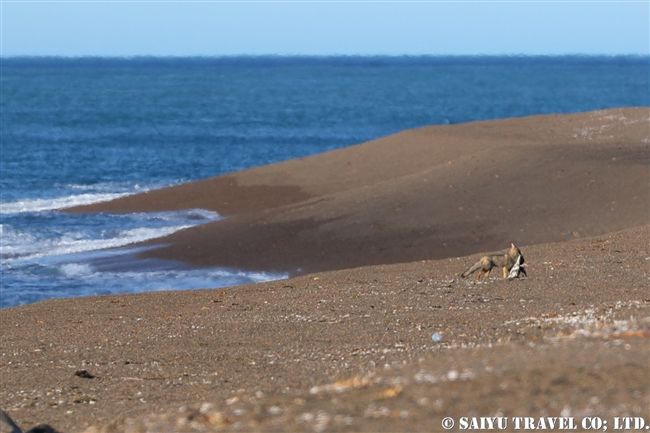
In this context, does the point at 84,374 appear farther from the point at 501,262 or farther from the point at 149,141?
the point at 149,141

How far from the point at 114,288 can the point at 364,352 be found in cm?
842

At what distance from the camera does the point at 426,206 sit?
17734 mm

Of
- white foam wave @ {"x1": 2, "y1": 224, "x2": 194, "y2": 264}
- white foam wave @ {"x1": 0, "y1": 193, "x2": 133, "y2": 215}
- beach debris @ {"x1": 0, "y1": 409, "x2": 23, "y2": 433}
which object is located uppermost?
beach debris @ {"x1": 0, "y1": 409, "x2": 23, "y2": 433}

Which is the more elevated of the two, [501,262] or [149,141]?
[501,262]

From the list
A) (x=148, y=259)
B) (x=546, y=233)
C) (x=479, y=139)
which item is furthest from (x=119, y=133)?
(x=546, y=233)

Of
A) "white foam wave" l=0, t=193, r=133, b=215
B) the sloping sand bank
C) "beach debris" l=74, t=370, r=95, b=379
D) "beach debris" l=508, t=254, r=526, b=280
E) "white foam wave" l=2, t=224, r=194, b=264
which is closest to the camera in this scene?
"beach debris" l=74, t=370, r=95, b=379

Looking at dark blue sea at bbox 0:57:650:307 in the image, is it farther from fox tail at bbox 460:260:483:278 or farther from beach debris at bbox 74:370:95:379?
beach debris at bbox 74:370:95:379

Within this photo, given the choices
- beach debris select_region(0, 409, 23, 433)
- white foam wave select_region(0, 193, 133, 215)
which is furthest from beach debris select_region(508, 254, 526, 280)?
white foam wave select_region(0, 193, 133, 215)

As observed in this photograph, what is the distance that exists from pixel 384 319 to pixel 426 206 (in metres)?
9.33

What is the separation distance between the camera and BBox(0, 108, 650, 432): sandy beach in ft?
15.3

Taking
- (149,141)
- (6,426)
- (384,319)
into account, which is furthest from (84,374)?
(149,141)

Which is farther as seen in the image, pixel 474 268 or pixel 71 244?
pixel 71 244

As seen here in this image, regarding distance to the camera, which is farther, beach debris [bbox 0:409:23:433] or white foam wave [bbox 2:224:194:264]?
white foam wave [bbox 2:224:194:264]

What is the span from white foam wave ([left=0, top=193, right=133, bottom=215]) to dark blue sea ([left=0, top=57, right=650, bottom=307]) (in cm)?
4
